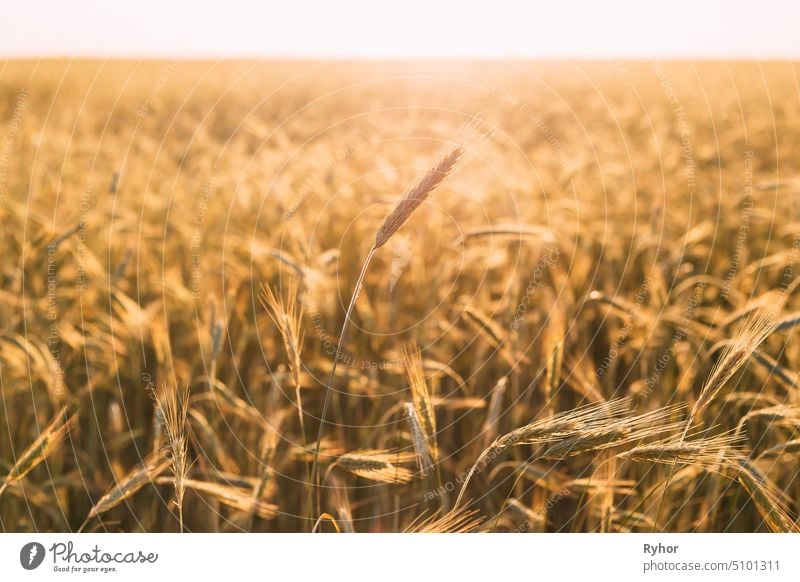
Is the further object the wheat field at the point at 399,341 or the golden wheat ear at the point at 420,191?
the wheat field at the point at 399,341

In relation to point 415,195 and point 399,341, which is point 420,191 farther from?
point 399,341

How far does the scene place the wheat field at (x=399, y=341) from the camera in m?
1.17

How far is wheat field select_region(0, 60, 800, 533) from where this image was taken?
46.1 inches

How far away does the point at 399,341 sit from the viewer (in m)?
1.59
